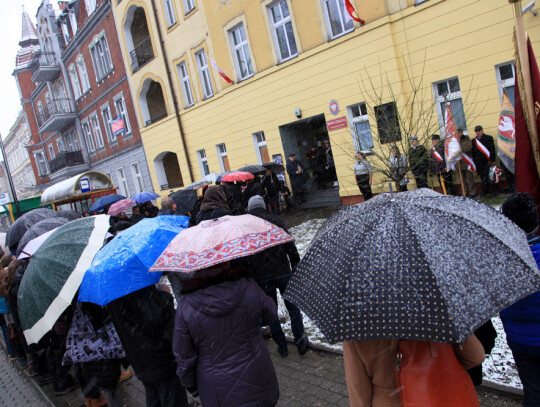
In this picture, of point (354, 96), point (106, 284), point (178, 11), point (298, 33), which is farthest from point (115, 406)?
point (178, 11)

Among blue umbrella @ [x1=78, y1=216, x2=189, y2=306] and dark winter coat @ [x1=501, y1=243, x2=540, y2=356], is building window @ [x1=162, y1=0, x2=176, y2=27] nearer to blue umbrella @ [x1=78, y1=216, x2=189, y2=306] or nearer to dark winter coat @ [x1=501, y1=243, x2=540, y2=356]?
blue umbrella @ [x1=78, y1=216, x2=189, y2=306]

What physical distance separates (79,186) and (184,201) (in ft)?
34.7

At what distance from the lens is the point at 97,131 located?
26703mm

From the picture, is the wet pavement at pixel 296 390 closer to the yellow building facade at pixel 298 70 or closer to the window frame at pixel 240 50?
the yellow building facade at pixel 298 70

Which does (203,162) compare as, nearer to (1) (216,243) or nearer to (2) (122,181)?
(2) (122,181)

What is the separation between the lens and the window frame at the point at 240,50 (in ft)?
46.8

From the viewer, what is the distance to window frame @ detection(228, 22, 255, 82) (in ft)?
46.8

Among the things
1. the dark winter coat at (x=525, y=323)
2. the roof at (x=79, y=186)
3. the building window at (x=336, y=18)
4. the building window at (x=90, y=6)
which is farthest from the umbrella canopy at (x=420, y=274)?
the building window at (x=90, y=6)

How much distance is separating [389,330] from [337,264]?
369mm

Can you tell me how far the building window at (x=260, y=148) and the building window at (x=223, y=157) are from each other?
7.82 ft

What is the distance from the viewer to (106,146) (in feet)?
85.3

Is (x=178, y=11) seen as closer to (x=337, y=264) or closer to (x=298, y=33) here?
(x=298, y=33)

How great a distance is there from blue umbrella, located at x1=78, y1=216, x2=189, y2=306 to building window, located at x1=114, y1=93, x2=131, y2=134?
2080cm

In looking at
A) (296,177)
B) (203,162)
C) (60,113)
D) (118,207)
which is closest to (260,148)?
(296,177)
